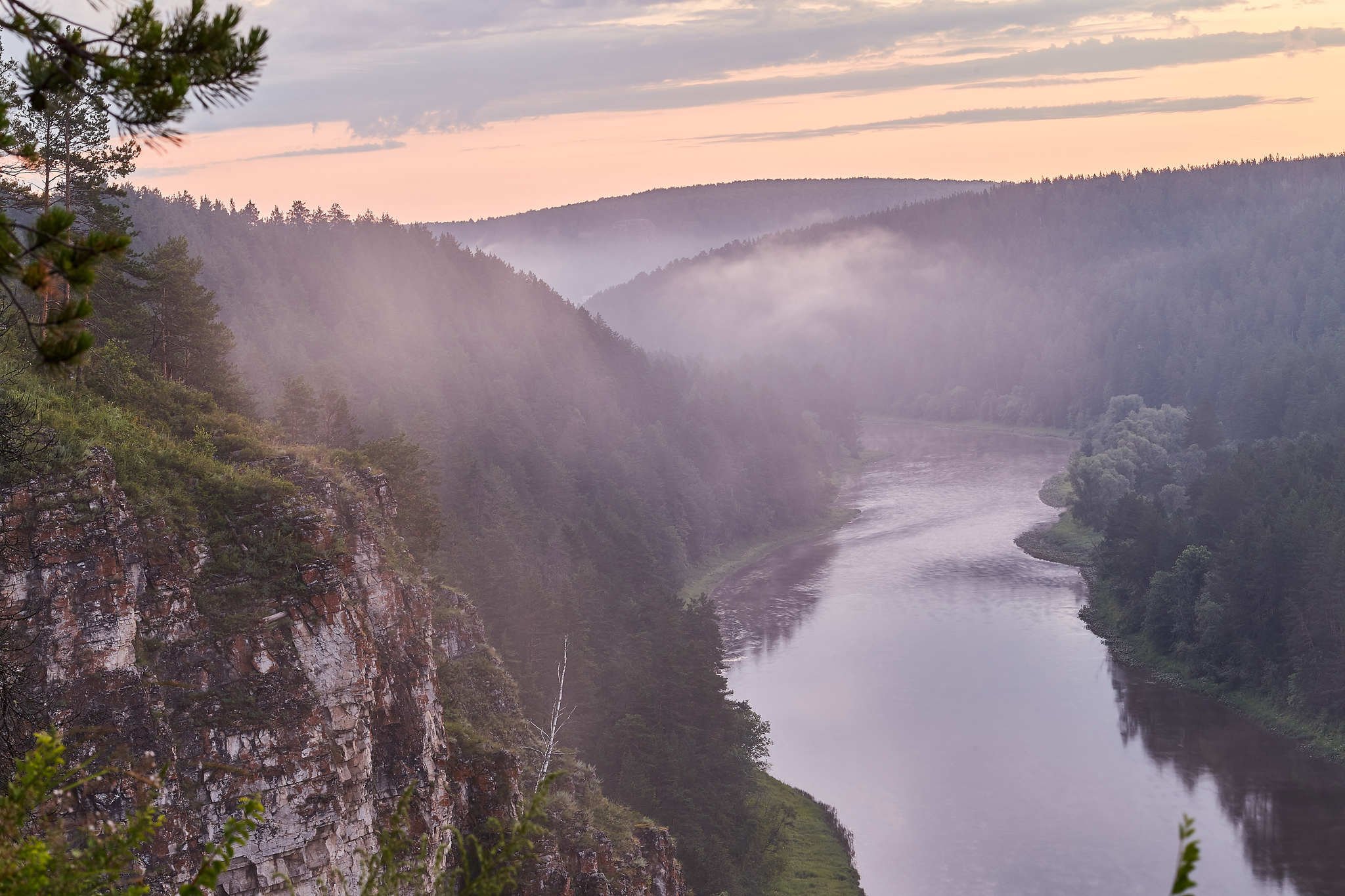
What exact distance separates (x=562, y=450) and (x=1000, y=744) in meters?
48.1

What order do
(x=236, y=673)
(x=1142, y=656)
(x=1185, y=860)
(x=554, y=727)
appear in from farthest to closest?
(x=1142, y=656), (x=554, y=727), (x=236, y=673), (x=1185, y=860)

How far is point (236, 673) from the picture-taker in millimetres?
18312

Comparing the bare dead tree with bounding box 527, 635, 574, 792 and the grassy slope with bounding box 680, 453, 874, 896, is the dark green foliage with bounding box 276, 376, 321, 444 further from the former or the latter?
the grassy slope with bounding box 680, 453, 874, 896

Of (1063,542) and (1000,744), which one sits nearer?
(1000,744)

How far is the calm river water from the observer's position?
131ft

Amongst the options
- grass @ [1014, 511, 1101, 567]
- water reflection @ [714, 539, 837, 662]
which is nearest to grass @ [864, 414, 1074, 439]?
grass @ [1014, 511, 1101, 567]

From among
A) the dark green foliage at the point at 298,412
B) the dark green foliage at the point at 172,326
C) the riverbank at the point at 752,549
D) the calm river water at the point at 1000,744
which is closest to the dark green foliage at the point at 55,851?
the dark green foliage at the point at 172,326

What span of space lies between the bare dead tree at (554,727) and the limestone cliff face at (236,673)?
4.03 meters

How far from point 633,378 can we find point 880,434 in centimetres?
→ 4451

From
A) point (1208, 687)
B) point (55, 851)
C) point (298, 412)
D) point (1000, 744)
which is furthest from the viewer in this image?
point (1208, 687)

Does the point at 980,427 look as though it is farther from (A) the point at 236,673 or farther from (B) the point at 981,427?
(A) the point at 236,673

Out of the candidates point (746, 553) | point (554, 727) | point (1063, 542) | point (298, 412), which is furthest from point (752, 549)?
point (554, 727)

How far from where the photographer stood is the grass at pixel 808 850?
128 feet

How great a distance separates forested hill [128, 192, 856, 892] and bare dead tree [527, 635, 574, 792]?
1.80 feet
